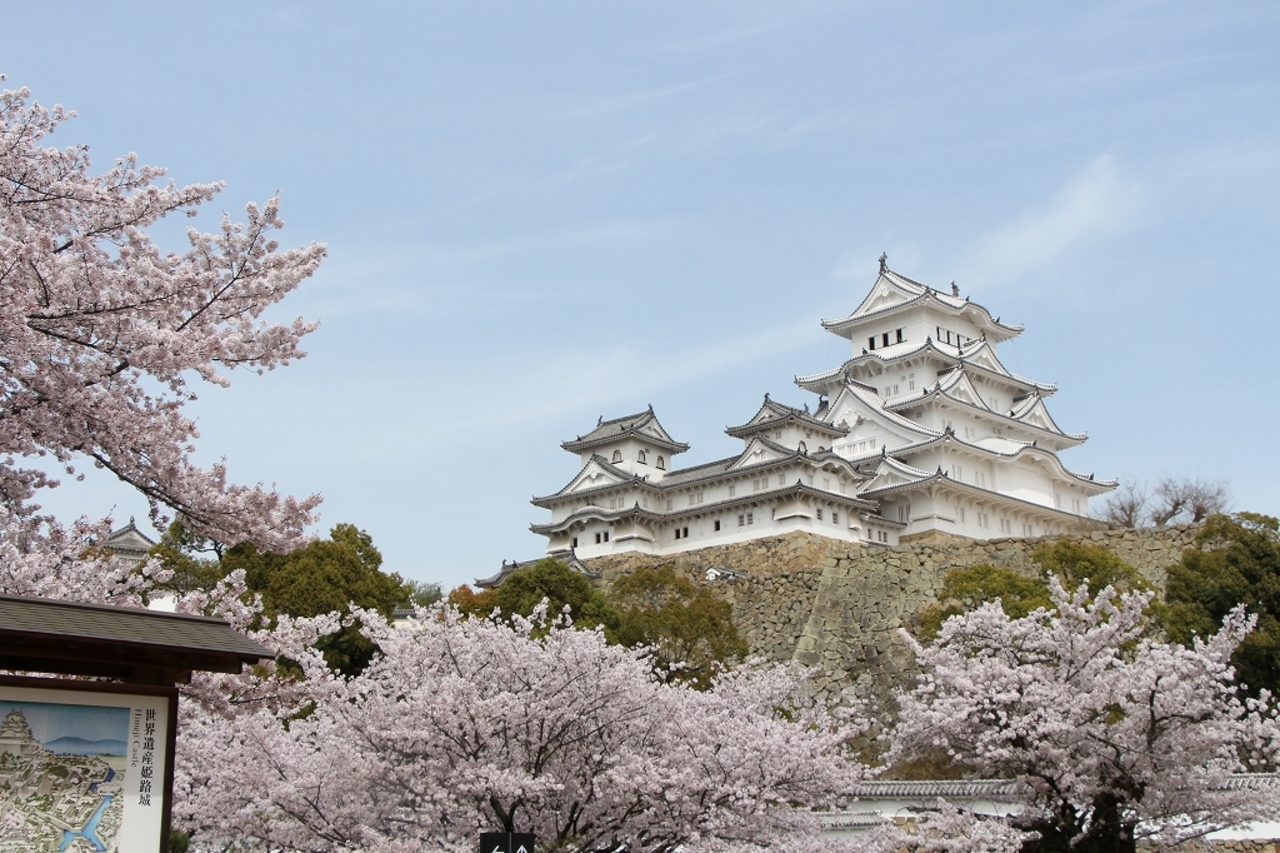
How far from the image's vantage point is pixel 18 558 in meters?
9.00

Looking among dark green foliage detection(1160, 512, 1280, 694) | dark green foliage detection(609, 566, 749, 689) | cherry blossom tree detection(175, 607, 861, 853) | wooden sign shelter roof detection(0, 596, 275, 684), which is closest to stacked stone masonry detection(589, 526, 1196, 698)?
dark green foliage detection(609, 566, 749, 689)

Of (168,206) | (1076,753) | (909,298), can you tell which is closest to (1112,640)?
(1076,753)

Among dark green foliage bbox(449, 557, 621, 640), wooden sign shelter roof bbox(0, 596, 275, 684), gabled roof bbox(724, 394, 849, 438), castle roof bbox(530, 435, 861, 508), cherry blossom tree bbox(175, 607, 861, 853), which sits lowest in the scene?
cherry blossom tree bbox(175, 607, 861, 853)

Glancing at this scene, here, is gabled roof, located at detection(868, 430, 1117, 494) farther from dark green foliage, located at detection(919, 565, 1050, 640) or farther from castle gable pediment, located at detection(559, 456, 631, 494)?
dark green foliage, located at detection(919, 565, 1050, 640)

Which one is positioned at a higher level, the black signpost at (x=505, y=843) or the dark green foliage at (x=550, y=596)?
the dark green foliage at (x=550, y=596)

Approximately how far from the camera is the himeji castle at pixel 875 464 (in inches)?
1620

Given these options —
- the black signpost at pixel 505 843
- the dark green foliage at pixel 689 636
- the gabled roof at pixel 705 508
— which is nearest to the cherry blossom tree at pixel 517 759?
the black signpost at pixel 505 843

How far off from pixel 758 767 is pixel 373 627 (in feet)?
13.9

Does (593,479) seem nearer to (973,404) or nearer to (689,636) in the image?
(973,404)

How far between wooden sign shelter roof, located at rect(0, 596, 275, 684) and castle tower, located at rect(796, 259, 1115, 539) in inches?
1371

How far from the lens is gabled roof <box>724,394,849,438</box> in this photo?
42.6 m

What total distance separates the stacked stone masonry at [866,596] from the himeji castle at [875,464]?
686 centimetres

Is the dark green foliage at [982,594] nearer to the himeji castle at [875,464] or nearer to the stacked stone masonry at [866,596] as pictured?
the stacked stone masonry at [866,596]

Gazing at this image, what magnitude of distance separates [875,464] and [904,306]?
8.85 meters
